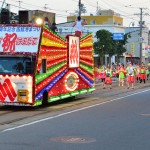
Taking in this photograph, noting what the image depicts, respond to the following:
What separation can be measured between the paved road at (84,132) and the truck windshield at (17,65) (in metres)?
1.94

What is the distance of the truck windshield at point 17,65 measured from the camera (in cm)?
1698

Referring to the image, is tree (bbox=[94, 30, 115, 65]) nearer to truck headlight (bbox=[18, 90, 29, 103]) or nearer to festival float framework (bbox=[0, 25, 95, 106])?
festival float framework (bbox=[0, 25, 95, 106])

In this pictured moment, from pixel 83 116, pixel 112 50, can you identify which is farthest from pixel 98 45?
pixel 83 116

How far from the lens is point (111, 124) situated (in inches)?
539

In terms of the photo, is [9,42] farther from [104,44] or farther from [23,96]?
[104,44]

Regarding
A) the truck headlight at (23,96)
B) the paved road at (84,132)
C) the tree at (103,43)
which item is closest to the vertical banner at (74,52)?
the paved road at (84,132)

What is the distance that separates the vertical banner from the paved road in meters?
3.48

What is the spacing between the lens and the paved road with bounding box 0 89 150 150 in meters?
10.2

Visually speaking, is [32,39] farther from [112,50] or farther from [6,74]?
[112,50]

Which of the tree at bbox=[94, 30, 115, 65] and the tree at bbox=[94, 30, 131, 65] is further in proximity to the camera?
the tree at bbox=[94, 30, 131, 65]

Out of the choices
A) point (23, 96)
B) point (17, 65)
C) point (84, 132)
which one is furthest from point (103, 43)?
point (84, 132)

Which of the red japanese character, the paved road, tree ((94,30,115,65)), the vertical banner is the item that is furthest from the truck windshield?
tree ((94,30,115,65))

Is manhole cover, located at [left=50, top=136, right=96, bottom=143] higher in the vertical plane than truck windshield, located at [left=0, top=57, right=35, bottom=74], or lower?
lower

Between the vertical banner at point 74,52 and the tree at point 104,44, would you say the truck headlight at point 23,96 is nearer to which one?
the vertical banner at point 74,52
